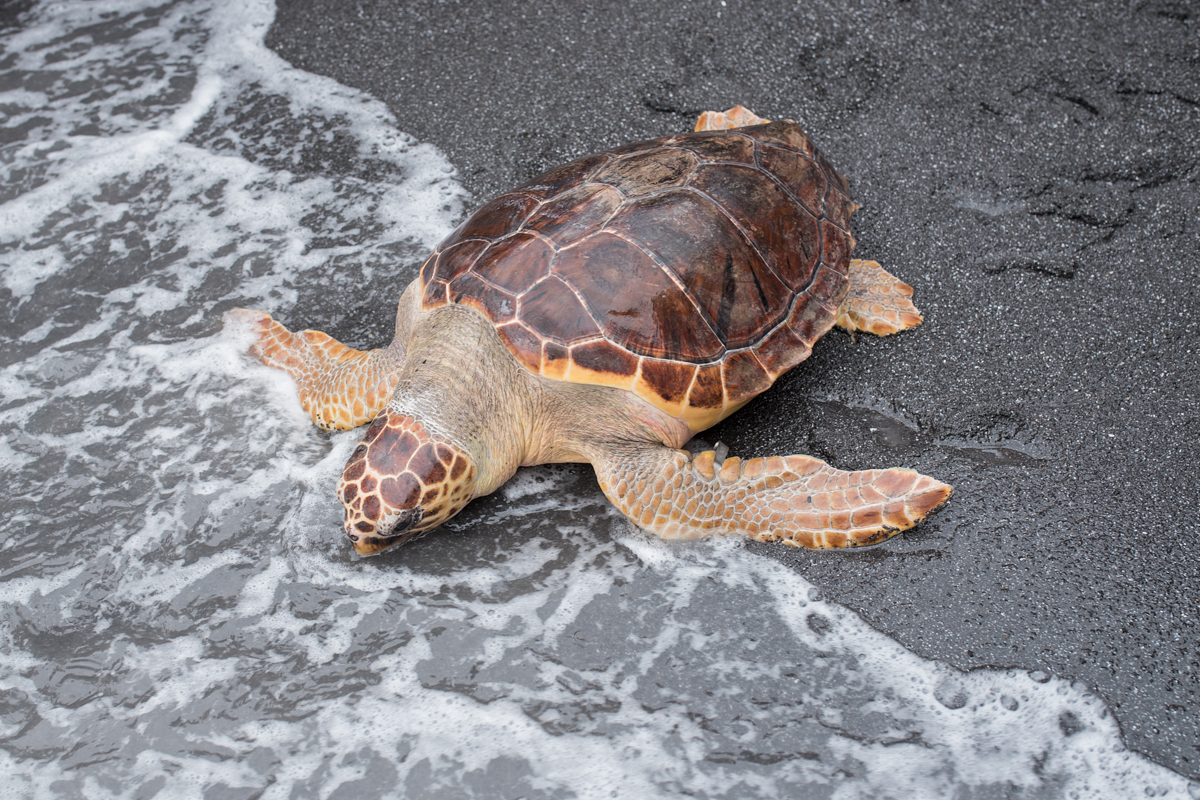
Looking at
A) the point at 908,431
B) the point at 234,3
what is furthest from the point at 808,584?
the point at 234,3

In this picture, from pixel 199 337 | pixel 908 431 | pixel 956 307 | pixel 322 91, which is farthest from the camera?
pixel 322 91

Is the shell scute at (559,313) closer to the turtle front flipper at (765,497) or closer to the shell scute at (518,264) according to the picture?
the shell scute at (518,264)

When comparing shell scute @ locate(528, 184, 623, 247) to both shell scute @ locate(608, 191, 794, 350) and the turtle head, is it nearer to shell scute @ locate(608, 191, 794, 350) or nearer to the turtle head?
shell scute @ locate(608, 191, 794, 350)

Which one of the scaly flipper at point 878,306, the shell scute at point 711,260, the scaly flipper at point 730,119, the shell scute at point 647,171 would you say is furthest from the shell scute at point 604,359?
the scaly flipper at point 730,119

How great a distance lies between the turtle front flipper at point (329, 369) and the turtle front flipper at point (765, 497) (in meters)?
0.88

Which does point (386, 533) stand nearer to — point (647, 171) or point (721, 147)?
point (647, 171)

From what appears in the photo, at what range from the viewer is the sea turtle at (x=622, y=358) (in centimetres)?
241

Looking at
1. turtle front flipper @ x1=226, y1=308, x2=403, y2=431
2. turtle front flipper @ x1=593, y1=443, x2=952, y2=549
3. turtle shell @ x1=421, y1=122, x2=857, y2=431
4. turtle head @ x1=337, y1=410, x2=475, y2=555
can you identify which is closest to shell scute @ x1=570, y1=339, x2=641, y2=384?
turtle shell @ x1=421, y1=122, x2=857, y2=431

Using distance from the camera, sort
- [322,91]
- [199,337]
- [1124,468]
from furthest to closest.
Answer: [322,91]
[199,337]
[1124,468]

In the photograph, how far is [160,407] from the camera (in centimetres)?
303

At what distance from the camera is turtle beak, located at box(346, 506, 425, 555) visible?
234 cm

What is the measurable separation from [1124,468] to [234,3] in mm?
5070

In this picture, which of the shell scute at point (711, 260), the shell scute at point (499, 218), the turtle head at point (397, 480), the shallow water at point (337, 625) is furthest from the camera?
the shell scute at point (499, 218)

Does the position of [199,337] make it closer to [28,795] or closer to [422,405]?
[422,405]
